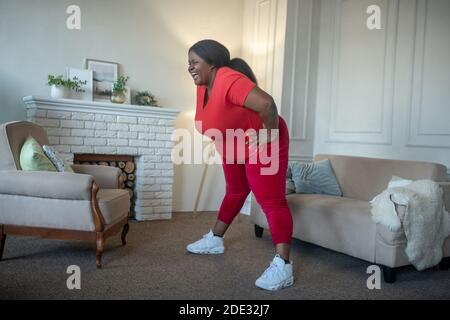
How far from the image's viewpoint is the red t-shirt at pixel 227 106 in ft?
6.21

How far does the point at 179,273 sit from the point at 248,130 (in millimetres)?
907

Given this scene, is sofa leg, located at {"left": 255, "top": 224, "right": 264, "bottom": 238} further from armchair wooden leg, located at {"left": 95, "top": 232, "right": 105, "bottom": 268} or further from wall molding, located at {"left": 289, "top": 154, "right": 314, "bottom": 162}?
armchair wooden leg, located at {"left": 95, "top": 232, "right": 105, "bottom": 268}

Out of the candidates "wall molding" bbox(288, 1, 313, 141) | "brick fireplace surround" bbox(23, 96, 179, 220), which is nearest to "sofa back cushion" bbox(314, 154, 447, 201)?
"wall molding" bbox(288, 1, 313, 141)

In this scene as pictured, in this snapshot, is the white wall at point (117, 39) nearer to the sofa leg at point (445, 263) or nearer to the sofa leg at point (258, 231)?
the sofa leg at point (258, 231)

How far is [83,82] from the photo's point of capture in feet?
12.1

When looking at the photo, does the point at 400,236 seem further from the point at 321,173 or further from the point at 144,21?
the point at 144,21

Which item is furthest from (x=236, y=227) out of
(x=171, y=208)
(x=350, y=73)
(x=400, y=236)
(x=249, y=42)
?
(x=249, y=42)

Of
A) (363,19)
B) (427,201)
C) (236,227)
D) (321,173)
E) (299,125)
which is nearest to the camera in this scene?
(427,201)

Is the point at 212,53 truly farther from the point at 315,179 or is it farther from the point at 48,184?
the point at 315,179

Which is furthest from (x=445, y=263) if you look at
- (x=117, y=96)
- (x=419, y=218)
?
(x=117, y=96)

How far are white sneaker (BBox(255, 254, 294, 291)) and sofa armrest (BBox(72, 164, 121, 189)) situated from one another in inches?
54.1

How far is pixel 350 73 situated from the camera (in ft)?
13.1

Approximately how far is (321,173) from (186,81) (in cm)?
193

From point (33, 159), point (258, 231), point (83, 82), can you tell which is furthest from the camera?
point (83, 82)
